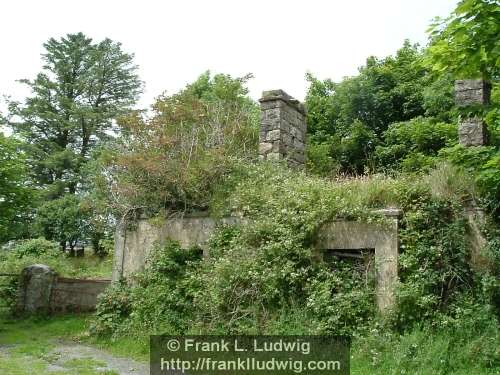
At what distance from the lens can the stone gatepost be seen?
822 centimetres

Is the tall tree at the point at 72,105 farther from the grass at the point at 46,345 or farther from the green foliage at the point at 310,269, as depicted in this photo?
the green foliage at the point at 310,269

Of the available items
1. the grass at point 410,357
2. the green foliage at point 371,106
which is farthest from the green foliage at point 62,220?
the grass at point 410,357

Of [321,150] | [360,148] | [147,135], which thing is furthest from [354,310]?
[360,148]

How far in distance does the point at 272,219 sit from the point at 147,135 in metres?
3.47

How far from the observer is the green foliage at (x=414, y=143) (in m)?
12.8

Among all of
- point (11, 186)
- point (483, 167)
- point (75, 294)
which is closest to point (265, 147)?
point (483, 167)

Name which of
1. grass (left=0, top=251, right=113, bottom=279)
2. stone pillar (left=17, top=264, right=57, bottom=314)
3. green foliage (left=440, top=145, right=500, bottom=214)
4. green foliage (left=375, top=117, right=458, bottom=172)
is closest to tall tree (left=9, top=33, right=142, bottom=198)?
grass (left=0, top=251, right=113, bottom=279)

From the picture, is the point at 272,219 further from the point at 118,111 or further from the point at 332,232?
the point at 118,111

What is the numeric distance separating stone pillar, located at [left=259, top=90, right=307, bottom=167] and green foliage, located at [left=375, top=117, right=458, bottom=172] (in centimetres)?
336

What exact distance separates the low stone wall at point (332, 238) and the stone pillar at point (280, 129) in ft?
6.12

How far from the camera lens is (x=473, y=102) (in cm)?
836

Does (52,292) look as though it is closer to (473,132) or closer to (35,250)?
(35,250)

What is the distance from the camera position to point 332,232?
7.19 metres

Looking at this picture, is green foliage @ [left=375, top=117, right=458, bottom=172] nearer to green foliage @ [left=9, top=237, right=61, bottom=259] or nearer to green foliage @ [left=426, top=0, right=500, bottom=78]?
green foliage @ [left=426, top=0, right=500, bottom=78]
